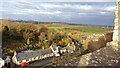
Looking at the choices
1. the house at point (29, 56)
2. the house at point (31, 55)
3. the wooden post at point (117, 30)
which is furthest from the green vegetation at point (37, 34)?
the wooden post at point (117, 30)

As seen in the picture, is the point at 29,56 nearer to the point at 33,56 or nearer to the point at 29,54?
the point at 29,54

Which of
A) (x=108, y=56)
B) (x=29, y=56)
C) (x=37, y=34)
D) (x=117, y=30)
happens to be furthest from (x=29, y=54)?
(x=108, y=56)

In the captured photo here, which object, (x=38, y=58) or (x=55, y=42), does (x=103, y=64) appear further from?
(x=55, y=42)

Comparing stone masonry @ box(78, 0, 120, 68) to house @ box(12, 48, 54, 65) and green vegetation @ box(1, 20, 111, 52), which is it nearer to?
house @ box(12, 48, 54, 65)

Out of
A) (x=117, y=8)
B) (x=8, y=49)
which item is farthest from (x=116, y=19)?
(x=8, y=49)

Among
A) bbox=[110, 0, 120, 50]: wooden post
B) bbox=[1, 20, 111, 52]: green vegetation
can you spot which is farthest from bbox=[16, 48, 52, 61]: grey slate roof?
bbox=[110, 0, 120, 50]: wooden post

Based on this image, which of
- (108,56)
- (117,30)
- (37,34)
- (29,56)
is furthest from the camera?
(37,34)

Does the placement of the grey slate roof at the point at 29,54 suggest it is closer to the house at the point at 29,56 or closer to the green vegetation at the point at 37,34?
the house at the point at 29,56
